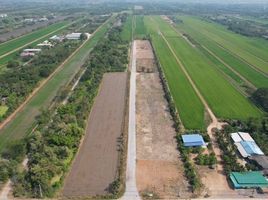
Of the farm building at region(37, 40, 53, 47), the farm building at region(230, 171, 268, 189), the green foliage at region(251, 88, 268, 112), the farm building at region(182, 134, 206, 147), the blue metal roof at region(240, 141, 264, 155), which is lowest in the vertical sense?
the farm building at region(37, 40, 53, 47)

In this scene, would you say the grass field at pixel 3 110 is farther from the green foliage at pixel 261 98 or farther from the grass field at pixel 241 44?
the grass field at pixel 241 44

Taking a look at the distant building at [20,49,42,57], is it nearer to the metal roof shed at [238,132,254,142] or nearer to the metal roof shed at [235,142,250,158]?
the metal roof shed at [238,132,254,142]

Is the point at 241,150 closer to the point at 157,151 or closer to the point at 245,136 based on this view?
the point at 245,136

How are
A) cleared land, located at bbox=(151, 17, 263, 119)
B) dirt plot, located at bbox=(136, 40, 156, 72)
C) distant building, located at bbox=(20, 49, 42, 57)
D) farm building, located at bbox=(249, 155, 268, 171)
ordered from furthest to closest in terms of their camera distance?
1. distant building, located at bbox=(20, 49, 42, 57)
2. dirt plot, located at bbox=(136, 40, 156, 72)
3. cleared land, located at bbox=(151, 17, 263, 119)
4. farm building, located at bbox=(249, 155, 268, 171)

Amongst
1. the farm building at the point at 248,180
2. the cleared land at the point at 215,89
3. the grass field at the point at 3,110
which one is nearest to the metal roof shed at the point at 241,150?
the farm building at the point at 248,180

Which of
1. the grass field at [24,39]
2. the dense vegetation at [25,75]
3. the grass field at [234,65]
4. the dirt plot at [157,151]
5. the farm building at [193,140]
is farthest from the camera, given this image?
the grass field at [24,39]

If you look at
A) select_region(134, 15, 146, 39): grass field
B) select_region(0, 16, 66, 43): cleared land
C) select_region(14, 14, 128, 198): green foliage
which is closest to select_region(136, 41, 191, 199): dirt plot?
select_region(14, 14, 128, 198): green foliage

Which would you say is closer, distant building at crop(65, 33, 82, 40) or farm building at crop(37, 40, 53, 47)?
farm building at crop(37, 40, 53, 47)
